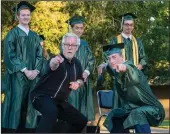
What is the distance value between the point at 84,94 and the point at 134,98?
6.42 ft

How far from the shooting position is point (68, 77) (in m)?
5.66

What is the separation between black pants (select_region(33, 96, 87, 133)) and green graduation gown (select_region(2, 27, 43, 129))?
1042mm

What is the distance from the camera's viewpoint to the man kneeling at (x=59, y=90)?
5395 mm

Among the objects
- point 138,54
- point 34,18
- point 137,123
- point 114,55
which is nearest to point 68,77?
point 114,55

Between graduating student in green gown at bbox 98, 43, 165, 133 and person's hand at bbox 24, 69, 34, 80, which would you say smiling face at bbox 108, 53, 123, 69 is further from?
person's hand at bbox 24, 69, 34, 80

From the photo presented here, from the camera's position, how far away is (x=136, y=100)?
18.1 feet

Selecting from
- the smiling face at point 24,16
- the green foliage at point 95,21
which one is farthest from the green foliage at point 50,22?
the smiling face at point 24,16

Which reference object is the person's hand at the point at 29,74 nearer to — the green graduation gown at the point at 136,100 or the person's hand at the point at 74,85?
the person's hand at the point at 74,85

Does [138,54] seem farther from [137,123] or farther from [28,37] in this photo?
[137,123]

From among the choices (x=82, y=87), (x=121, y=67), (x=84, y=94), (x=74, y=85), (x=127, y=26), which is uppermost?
(x=127, y=26)

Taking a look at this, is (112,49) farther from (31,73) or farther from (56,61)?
(31,73)

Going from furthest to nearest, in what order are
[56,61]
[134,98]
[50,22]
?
[50,22] < [134,98] < [56,61]

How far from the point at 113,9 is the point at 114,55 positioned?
10604 millimetres

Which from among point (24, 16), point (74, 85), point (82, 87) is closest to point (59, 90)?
point (74, 85)
